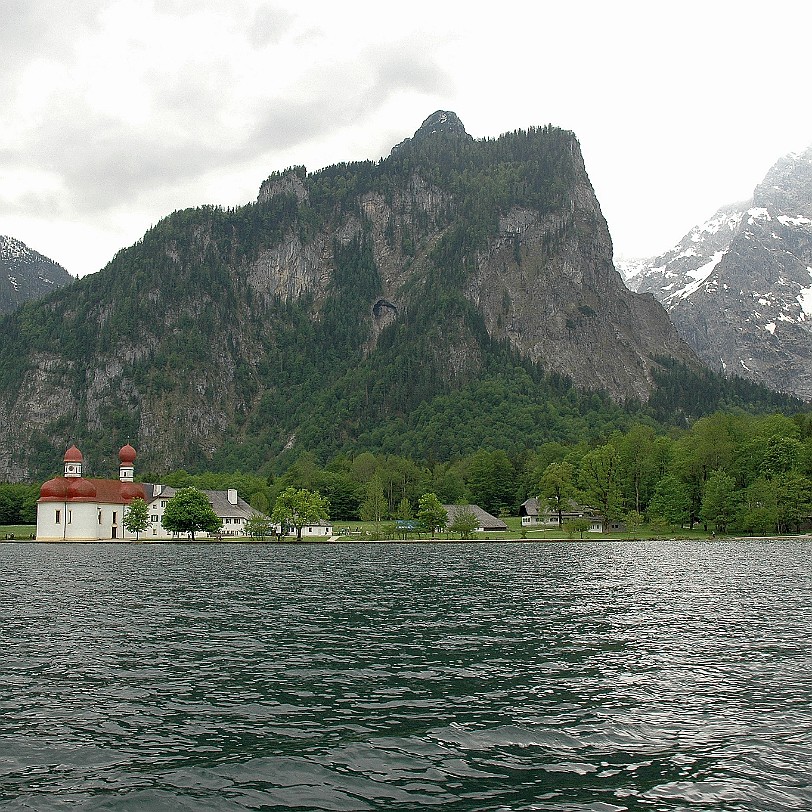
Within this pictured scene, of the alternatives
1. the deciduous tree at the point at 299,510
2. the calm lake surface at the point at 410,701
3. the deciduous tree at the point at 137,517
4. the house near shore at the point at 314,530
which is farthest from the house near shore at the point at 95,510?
the calm lake surface at the point at 410,701

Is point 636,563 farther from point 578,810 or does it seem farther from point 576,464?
point 576,464

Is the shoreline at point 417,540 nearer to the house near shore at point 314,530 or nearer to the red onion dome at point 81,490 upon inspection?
the house near shore at point 314,530

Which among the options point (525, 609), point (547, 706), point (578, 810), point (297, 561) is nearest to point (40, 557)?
point (297, 561)

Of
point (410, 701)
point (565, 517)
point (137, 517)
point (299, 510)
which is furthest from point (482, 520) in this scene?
point (410, 701)

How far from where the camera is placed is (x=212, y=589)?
63.4m

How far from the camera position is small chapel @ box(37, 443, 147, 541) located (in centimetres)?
17500

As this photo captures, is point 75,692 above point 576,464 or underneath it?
underneath

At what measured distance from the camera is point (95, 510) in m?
180

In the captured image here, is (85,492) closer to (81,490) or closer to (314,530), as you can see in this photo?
(81,490)

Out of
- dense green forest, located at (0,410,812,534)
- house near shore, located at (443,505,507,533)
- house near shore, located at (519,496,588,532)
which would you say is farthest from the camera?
house near shore, located at (443,505,507,533)

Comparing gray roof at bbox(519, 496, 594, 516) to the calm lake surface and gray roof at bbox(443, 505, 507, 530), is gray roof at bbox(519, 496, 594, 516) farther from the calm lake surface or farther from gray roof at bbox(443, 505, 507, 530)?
the calm lake surface

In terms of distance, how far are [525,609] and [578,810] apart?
31.8m

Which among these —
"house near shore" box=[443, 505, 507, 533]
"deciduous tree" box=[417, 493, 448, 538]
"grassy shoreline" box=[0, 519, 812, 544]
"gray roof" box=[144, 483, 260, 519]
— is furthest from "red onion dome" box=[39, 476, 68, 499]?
"house near shore" box=[443, 505, 507, 533]

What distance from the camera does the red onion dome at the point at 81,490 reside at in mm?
178000
